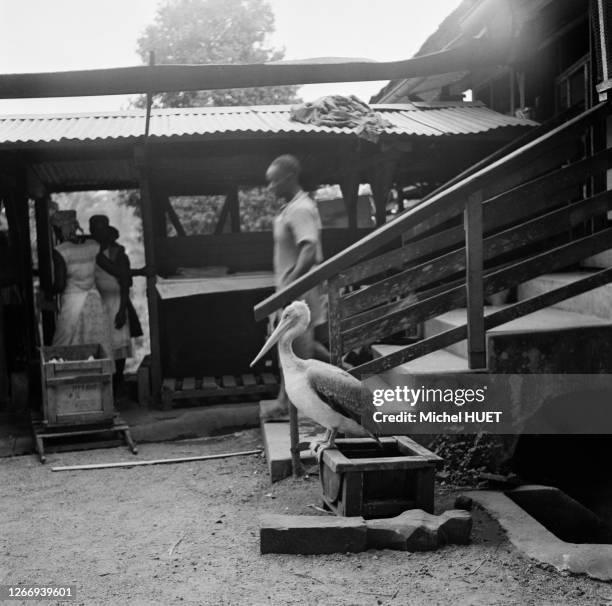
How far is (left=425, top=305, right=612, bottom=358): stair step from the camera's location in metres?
4.82

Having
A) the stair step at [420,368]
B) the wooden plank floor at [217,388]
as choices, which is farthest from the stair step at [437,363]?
the wooden plank floor at [217,388]

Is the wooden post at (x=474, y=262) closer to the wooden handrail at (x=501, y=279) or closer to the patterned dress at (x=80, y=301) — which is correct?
the wooden handrail at (x=501, y=279)

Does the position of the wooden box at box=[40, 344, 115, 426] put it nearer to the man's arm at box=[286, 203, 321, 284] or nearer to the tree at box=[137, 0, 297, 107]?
the man's arm at box=[286, 203, 321, 284]

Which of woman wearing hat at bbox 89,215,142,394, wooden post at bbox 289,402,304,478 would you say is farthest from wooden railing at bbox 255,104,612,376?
woman wearing hat at bbox 89,215,142,394

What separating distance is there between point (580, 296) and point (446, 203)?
7.61ft

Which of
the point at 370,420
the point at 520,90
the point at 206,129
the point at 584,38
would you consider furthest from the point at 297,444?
the point at 520,90

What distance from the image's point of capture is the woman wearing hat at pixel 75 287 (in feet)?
25.7

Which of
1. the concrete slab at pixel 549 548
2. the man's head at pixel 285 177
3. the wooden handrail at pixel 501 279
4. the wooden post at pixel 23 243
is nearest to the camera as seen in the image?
the concrete slab at pixel 549 548

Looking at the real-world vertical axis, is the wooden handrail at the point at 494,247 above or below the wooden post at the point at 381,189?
below

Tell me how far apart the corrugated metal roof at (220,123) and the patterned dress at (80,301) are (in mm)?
1171

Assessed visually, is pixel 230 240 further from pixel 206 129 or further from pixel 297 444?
pixel 297 444

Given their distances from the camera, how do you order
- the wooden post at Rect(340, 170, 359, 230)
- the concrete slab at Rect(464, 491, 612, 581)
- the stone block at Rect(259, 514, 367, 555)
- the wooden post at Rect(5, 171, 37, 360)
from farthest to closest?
the wooden post at Rect(5, 171, 37, 360) → the wooden post at Rect(340, 170, 359, 230) → the stone block at Rect(259, 514, 367, 555) → the concrete slab at Rect(464, 491, 612, 581)

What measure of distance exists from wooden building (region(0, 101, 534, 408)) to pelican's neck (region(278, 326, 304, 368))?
338 centimetres

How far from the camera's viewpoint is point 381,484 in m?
4.14
